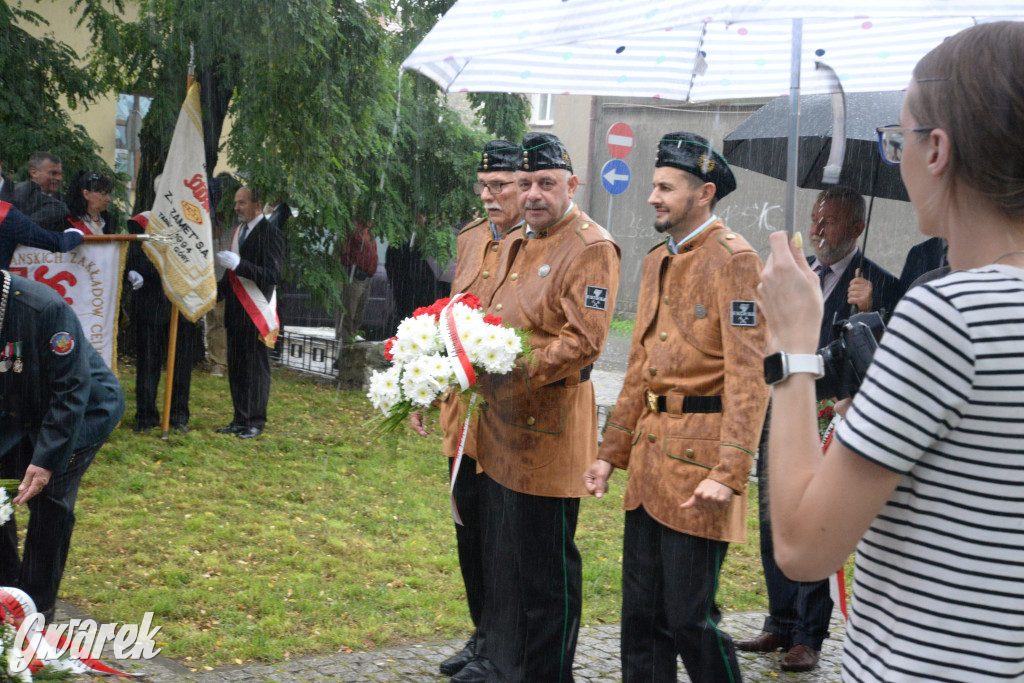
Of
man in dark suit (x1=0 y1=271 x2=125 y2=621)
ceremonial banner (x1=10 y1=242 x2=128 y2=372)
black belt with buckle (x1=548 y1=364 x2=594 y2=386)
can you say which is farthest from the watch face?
ceremonial banner (x1=10 y1=242 x2=128 y2=372)

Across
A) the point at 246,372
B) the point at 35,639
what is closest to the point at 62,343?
the point at 35,639

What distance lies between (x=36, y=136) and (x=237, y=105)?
1915 mm

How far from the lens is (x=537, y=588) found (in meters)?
3.99

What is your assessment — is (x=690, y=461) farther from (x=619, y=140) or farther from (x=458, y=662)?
(x=619, y=140)

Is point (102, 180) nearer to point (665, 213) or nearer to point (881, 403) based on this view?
point (665, 213)

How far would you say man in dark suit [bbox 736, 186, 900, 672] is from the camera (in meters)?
4.86

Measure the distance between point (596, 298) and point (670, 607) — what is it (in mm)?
1206

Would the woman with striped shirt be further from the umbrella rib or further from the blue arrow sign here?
the blue arrow sign

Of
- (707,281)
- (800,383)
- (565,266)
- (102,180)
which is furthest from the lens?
(102,180)

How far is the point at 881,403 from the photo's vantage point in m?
1.37

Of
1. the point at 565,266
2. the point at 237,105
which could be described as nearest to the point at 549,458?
the point at 565,266

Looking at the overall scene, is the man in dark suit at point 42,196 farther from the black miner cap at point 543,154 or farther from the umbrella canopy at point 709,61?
the black miner cap at point 543,154

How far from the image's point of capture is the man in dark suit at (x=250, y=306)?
31.0 ft

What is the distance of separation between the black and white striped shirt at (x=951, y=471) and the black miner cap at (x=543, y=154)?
2812 mm
